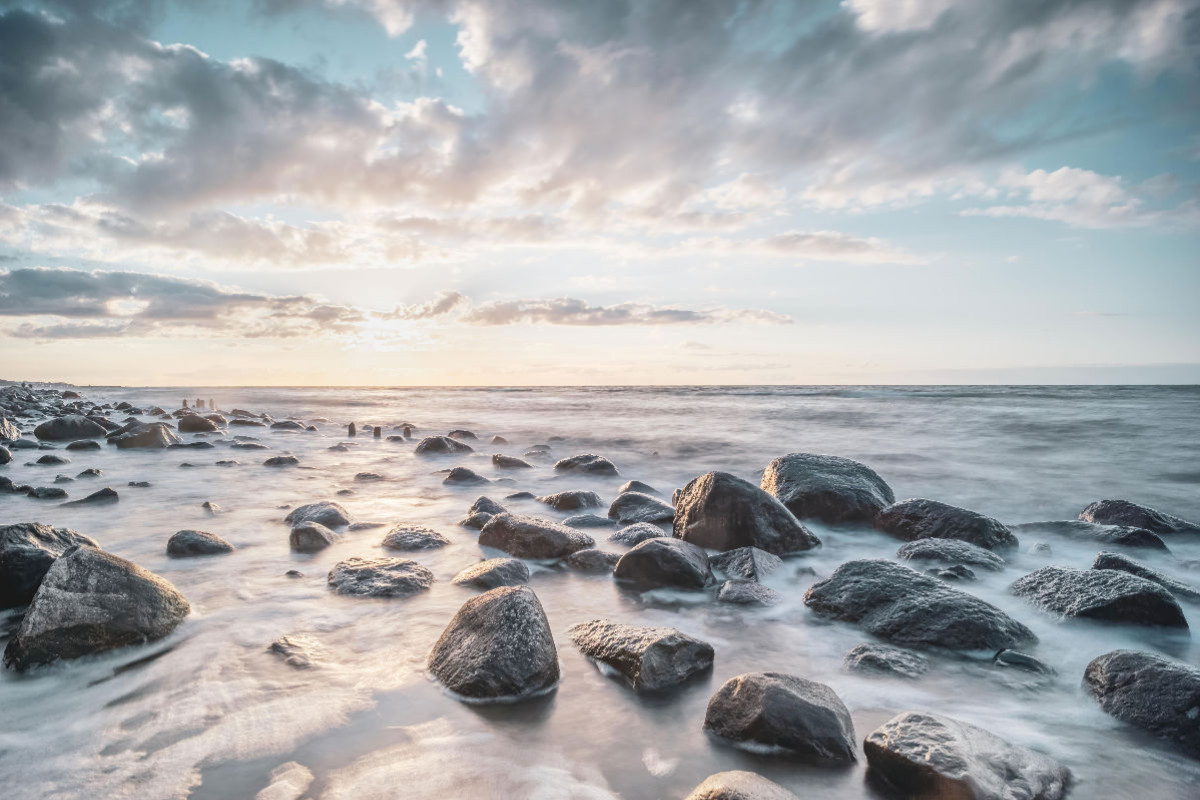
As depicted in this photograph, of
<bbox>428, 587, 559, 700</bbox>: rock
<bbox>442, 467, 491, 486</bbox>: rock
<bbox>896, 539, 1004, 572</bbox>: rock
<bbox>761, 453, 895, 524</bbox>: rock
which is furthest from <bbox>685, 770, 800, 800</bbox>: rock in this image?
<bbox>442, 467, 491, 486</bbox>: rock

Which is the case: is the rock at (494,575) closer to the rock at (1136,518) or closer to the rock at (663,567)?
the rock at (663,567)

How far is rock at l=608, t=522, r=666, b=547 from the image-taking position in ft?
16.5

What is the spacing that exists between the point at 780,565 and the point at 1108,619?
1.95 metres

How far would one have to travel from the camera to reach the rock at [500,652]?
8.21 feet

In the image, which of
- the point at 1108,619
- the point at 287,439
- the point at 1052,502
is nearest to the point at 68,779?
the point at 1108,619

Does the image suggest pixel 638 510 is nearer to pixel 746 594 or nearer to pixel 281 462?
pixel 746 594

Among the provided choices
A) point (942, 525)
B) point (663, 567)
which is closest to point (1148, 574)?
point (942, 525)

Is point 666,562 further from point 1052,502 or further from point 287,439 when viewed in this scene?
point 287,439

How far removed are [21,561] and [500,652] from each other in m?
2.99

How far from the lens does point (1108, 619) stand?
3381mm

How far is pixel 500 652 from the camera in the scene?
2535mm

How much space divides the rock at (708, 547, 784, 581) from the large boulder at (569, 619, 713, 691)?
1384 millimetres

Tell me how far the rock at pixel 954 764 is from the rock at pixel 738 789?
426mm

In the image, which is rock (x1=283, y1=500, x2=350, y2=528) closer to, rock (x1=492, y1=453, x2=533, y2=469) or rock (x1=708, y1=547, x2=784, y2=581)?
rock (x1=708, y1=547, x2=784, y2=581)
